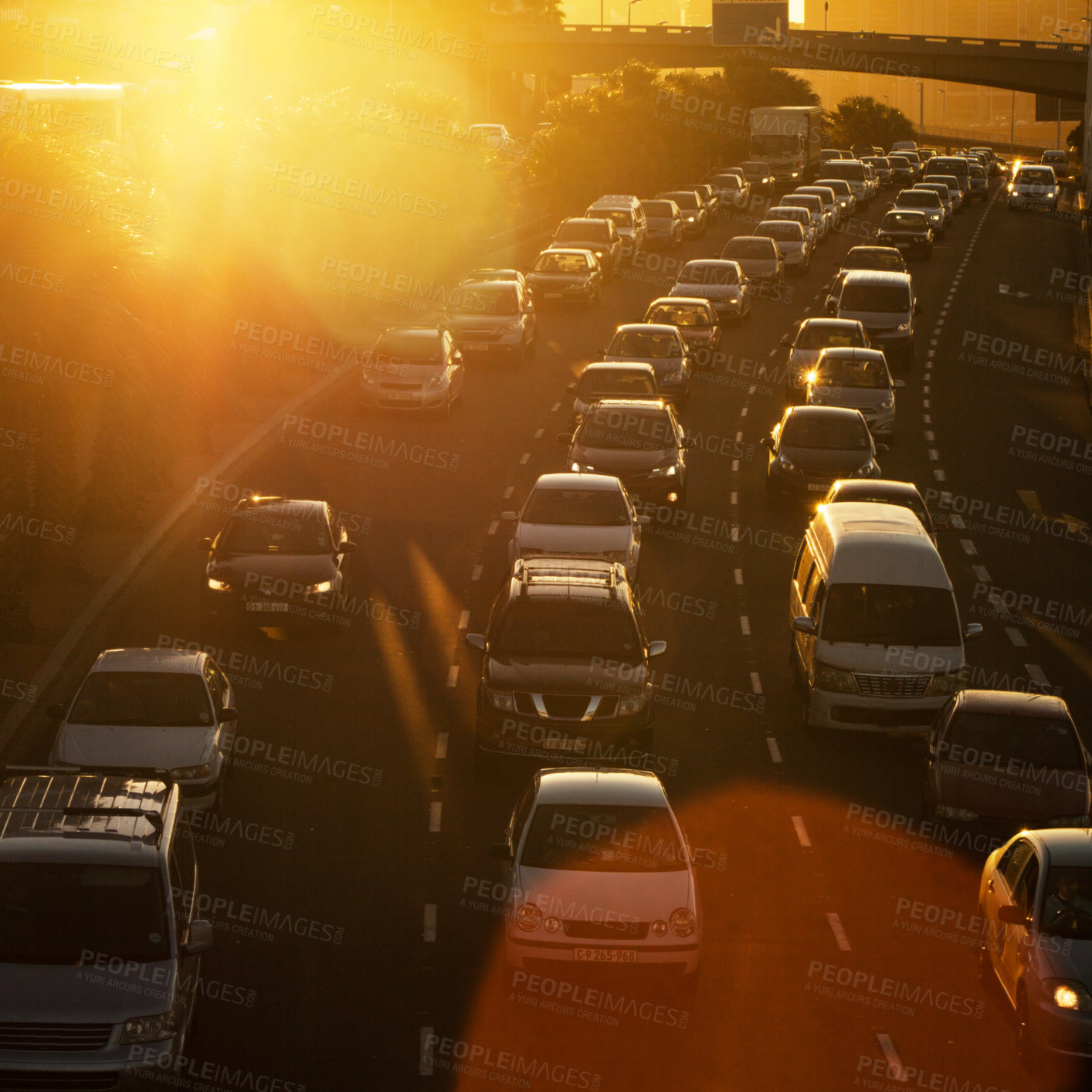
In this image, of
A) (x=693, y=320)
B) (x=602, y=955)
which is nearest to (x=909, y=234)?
(x=693, y=320)

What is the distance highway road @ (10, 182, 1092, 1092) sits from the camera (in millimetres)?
11797

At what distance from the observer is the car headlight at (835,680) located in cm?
1820

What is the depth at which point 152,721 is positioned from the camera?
16.2 meters

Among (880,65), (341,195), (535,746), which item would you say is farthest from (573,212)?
(535,746)

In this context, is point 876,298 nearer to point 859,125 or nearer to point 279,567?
point 279,567

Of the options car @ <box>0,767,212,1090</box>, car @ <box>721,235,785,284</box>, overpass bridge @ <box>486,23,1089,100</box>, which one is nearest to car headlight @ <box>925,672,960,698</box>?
car @ <box>0,767,212,1090</box>

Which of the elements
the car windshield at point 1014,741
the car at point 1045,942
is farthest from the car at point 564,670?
the car at point 1045,942

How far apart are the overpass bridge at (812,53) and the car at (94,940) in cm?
9147

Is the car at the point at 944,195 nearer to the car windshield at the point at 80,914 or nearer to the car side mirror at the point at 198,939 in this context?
the car side mirror at the point at 198,939

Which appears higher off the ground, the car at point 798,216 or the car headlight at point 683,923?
the car headlight at point 683,923

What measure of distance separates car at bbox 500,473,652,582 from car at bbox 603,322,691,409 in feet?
39.7

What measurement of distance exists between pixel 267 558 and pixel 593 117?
197 ft

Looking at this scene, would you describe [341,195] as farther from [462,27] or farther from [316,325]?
[462,27]

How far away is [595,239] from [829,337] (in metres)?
18.1
